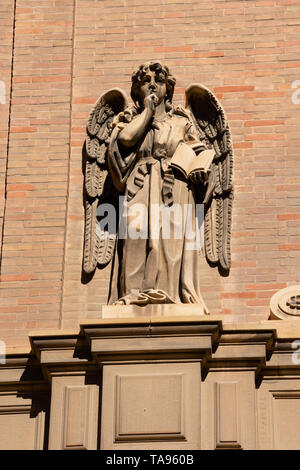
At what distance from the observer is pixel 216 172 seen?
12664 millimetres

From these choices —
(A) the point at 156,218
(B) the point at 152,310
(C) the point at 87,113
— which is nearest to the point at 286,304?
(B) the point at 152,310

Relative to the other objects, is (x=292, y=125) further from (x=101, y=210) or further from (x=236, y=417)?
(x=236, y=417)

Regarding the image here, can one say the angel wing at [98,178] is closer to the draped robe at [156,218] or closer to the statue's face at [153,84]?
the draped robe at [156,218]

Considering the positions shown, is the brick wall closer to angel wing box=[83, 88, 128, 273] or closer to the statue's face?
angel wing box=[83, 88, 128, 273]

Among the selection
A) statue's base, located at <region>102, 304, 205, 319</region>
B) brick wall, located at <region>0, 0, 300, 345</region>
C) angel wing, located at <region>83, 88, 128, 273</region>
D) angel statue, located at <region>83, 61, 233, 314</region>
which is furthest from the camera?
angel wing, located at <region>83, 88, 128, 273</region>

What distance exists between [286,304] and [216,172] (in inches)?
54.8

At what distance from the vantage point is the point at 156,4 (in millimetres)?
13664

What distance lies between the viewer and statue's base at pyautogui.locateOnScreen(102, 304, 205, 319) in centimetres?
1156

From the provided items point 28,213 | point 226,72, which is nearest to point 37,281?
point 28,213

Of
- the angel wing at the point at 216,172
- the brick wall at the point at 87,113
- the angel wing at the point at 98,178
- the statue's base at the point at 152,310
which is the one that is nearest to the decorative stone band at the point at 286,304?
the brick wall at the point at 87,113

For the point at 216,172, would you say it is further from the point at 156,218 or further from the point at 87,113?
the point at 87,113

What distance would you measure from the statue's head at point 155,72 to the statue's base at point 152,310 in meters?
1.97

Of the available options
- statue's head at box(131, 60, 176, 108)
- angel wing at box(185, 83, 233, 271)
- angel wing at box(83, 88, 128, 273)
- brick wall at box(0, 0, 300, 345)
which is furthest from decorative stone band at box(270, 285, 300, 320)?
statue's head at box(131, 60, 176, 108)

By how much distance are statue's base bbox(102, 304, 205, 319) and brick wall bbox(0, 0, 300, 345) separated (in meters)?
0.65
